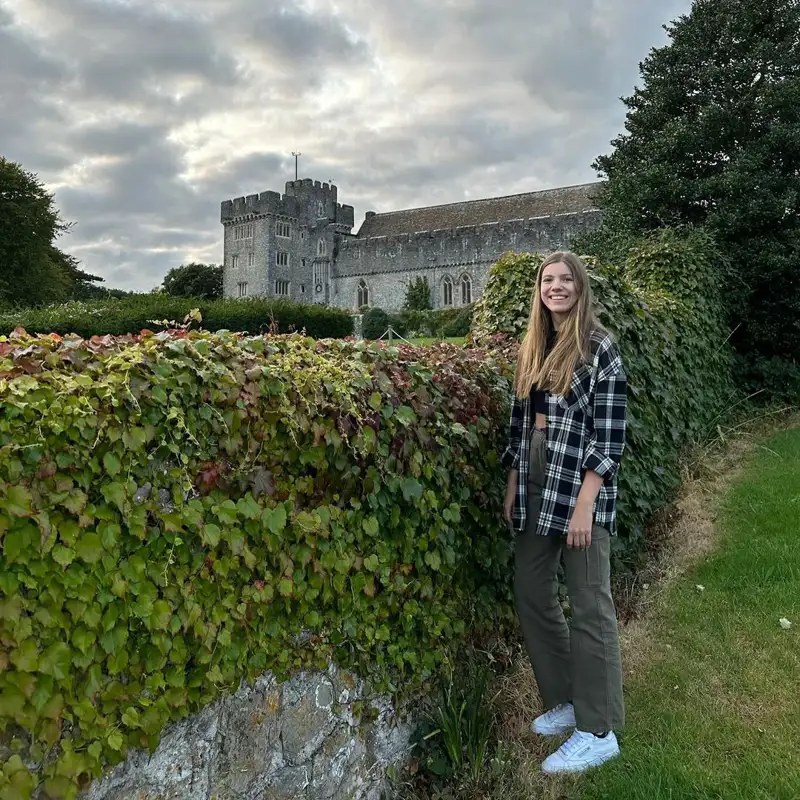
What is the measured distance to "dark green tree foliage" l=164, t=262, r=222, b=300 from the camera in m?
65.3

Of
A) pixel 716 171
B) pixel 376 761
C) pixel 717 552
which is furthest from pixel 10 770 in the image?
pixel 716 171

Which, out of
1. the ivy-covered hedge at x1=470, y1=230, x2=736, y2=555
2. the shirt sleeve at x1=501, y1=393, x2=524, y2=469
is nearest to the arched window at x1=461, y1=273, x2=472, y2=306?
the ivy-covered hedge at x1=470, y1=230, x2=736, y2=555

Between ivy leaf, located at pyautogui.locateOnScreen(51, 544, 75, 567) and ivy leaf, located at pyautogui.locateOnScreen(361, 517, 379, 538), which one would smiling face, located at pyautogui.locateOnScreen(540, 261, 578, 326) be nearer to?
ivy leaf, located at pyautogui.locateOnScreen(361, 517, 379, 538)

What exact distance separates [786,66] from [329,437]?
38.6 feet

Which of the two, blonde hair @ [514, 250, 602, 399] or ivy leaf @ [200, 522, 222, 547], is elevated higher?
blonde hair @ [514, 250, 602, 399]

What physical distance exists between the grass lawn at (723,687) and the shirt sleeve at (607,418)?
128 centimetres

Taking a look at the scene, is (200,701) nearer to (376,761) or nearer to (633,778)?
(376,761)

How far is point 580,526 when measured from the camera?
2.81m

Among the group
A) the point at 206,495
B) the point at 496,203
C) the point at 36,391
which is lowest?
the point at 206,495

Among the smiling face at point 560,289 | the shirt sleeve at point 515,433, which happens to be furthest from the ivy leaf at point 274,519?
the smiling face at point 560,289

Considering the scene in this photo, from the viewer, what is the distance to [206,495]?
223 cm

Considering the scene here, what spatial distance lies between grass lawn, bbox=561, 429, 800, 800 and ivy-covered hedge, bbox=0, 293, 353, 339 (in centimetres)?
903

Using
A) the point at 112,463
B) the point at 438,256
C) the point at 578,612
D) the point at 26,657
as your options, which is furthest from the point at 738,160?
the point at 438,256

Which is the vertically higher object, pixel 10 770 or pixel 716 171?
pixel 716 171
